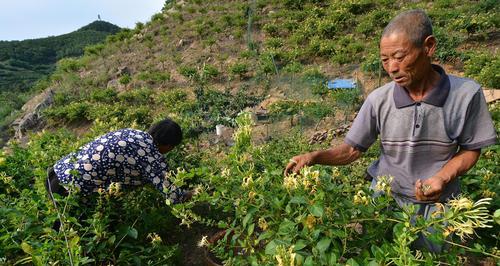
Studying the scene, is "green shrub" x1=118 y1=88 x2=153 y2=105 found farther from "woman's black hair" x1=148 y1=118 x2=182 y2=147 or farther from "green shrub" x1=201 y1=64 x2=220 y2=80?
"woman's black hair" x1=148 y1=118 x2=182 y2=147

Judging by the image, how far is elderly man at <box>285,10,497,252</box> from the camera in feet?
4.43

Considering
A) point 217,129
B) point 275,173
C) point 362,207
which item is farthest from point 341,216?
point 217,129

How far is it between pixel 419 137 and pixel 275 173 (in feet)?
2.09

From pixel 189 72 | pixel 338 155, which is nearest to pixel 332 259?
pixel 338 155

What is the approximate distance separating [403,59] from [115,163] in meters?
1.67

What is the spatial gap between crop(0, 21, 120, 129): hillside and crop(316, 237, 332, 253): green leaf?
2687cm

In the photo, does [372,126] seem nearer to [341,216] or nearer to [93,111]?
[341,216]

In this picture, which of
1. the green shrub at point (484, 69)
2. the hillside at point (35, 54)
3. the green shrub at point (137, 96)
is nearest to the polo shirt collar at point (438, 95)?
the green shrub at point (484, 69)

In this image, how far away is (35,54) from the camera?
33.7 m

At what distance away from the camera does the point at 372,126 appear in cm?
166

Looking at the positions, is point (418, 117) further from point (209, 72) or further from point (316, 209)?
point (209, 72)

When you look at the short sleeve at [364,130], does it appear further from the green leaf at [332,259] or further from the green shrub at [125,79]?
the green shrub at [125,79]

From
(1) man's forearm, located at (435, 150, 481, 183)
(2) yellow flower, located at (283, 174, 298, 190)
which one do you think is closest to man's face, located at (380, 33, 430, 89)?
(1) man's forearm, located at (435, 150, 481, 183)

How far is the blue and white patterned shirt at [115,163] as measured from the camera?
219 cm
